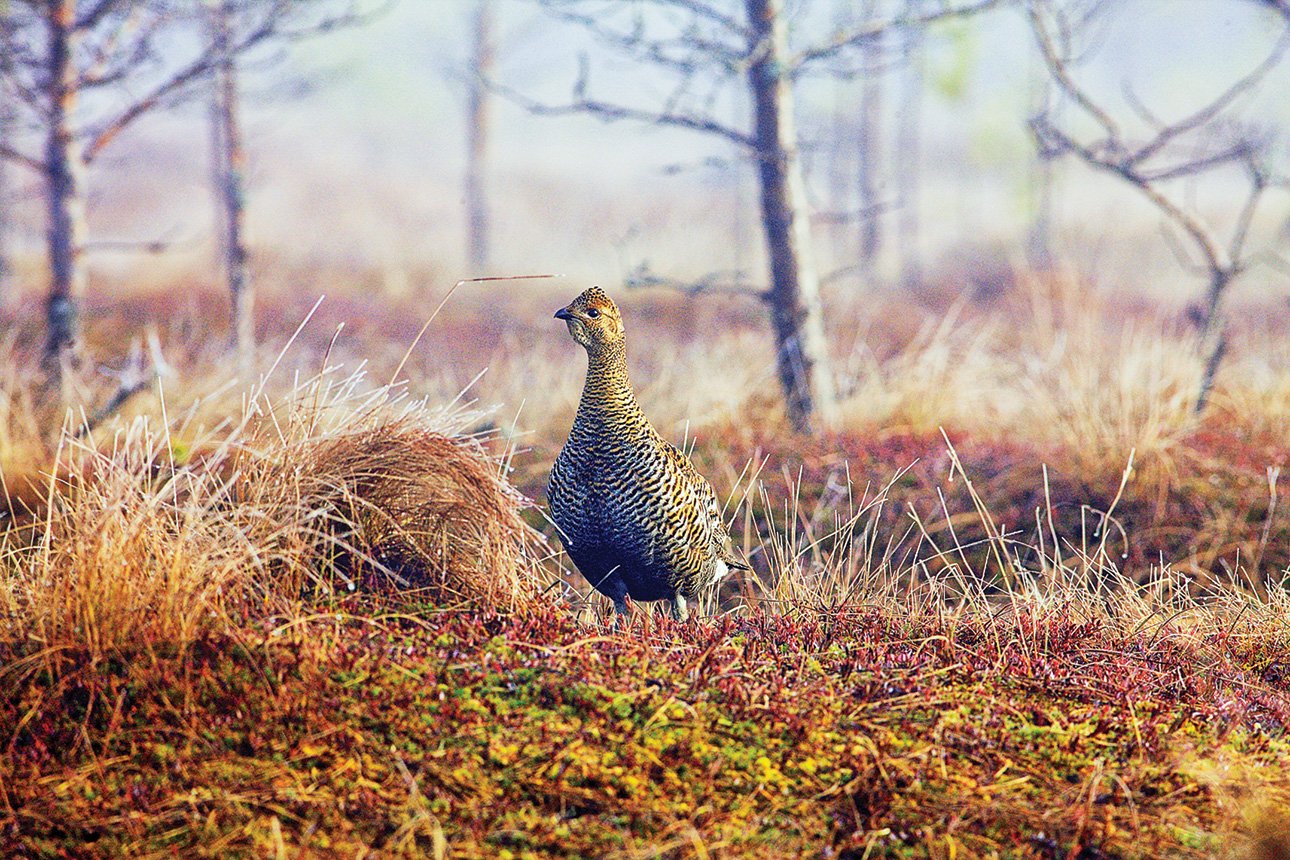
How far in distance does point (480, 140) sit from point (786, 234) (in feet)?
50.6

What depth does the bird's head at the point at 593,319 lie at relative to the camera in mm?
3628

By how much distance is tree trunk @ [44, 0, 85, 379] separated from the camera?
7.13 m

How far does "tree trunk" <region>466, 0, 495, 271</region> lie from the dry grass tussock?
53.7 ft

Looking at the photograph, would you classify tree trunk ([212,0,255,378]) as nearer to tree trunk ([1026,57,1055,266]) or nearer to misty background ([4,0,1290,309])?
misty background ([4,0,1290,309])

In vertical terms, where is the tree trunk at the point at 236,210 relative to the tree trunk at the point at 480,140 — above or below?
below

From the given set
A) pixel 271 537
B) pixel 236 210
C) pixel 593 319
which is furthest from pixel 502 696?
pixel 236 210

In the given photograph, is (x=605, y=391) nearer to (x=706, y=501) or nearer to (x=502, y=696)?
(x=706, y=501)

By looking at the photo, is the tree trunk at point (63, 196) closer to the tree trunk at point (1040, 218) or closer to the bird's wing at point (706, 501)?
the bird's wing at point (706, 501)

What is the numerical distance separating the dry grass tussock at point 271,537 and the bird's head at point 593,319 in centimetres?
52

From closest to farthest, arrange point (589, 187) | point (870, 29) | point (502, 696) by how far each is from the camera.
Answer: point (502, 696)
point (870, 29)
point (589, 187)

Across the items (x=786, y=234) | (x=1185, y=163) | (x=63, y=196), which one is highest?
(x=1185, y=163)

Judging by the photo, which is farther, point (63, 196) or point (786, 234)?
point (63, 196)

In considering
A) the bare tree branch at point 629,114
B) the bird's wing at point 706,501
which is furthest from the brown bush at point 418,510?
the bare tree branch at point 629,114

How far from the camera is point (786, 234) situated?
691cm
